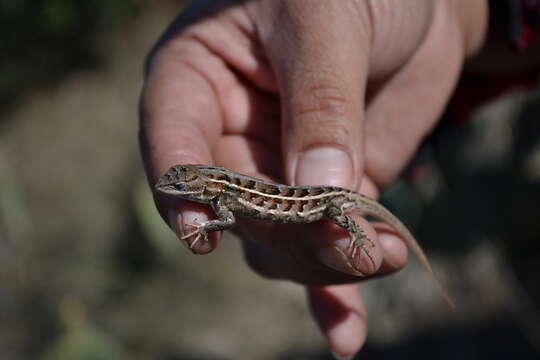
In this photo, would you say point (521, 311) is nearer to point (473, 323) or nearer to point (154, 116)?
point (473, 323)

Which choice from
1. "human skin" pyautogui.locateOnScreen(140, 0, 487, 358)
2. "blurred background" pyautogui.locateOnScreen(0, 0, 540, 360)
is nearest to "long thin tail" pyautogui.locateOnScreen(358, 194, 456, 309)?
"human skin" pyautogui.locateOnScreen(140, 0, 487, 358)

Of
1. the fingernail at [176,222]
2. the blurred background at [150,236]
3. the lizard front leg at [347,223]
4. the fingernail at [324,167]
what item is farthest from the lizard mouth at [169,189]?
the blurred background at [150,236]

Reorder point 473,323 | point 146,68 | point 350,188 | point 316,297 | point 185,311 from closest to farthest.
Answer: point 350,188
point 146,68
point 316,297
point 473,323
point 185,311

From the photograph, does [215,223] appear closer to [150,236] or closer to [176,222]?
[176,222]

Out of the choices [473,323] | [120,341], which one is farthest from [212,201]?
[473,323]

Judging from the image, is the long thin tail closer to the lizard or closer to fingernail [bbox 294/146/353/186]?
the lizard

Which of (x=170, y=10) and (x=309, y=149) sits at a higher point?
(x=309, y=149)

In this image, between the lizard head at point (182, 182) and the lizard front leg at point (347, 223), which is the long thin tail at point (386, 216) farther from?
the lizard head at point (182, 182)
